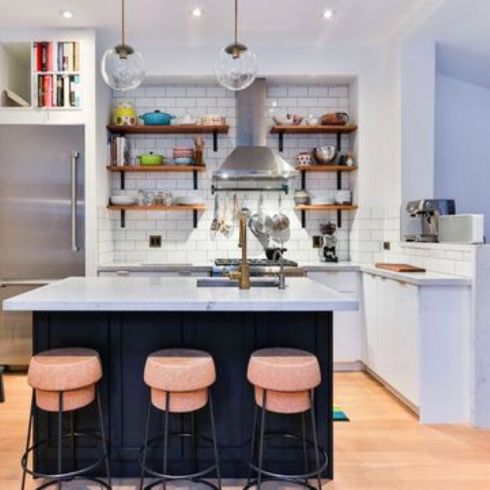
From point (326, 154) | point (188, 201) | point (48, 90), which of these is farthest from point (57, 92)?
point (326, 154)

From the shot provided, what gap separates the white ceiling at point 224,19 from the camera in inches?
144

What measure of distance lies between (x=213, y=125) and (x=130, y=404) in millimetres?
2847

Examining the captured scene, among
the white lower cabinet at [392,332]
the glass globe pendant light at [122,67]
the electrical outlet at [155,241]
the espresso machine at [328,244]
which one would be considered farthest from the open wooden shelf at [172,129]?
the white lower cabinet at [392,332]

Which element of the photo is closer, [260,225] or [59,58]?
[59,58]

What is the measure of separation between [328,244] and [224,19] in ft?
7.27

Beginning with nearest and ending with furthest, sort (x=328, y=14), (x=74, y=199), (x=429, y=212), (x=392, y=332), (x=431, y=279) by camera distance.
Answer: (x=431, y=279) → (x=392, y=332) → (x=429, y=212) → (x=328, y=14) → (x=74, y=199)

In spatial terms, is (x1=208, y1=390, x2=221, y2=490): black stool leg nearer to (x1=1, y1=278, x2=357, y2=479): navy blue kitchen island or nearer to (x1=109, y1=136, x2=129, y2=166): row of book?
(x1=1, y1=278, x2=357, y2=479): navy blue kitchen island

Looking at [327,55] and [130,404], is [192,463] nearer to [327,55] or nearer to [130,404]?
[130,404]

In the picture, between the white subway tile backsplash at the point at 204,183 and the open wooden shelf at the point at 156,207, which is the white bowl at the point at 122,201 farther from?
the white subway tile backsplash at the point at 204,183

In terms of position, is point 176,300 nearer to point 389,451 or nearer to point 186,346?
point 186,346

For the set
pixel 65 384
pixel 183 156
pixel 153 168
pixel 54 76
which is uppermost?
pixel 54 76

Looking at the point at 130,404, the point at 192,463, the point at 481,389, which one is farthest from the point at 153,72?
the point at 481,389

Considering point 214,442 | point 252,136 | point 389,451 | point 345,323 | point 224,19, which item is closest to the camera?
point 214,442

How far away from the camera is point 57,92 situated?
411 cm
